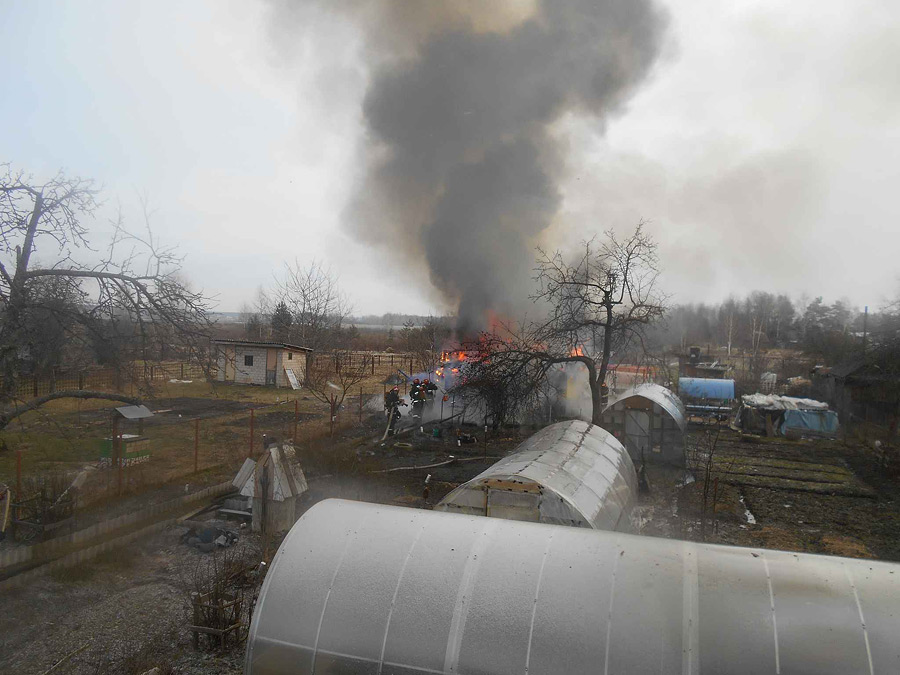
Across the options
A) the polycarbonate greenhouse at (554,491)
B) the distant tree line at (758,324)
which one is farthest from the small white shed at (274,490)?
the distant tree line at (758,324)

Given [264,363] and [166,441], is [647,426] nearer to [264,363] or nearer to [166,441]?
[166,441]

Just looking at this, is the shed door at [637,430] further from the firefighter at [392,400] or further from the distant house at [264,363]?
the distant house at [264,363]

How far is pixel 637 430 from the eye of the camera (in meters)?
14.6

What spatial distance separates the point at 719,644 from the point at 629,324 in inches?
411

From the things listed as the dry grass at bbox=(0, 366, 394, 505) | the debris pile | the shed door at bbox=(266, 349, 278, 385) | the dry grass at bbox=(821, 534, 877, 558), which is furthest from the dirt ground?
the shed door at bbox=(266, 349, 278, 385)

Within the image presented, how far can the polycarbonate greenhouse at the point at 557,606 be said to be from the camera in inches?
133

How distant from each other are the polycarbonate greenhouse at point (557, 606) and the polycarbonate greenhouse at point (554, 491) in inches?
94.6

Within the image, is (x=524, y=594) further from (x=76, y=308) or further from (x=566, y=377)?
(x=566, y=377)

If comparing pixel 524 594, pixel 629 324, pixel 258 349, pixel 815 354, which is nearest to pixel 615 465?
pixel 629 324

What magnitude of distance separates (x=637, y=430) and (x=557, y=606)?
461 inches

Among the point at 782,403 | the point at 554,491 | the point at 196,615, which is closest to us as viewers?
the point at 196,615

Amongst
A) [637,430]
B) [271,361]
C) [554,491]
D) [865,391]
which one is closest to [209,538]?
[554,491]

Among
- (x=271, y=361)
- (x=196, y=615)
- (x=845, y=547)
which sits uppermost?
(x=271, y=361)

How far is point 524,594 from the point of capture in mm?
3805
